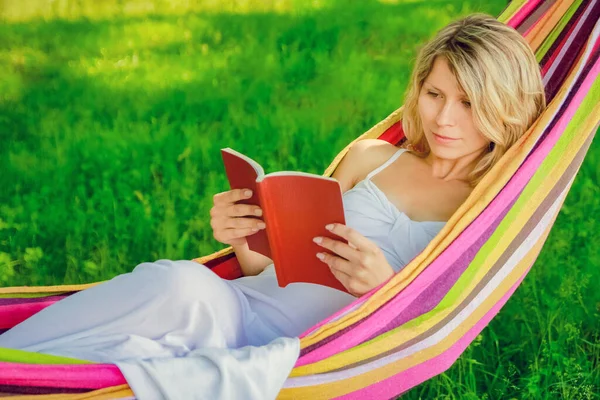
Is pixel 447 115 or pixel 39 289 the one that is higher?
pixel 447 115

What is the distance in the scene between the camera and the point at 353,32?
232 inches

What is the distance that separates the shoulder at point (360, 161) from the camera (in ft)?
8.73

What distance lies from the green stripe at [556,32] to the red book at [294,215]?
3.81 feet

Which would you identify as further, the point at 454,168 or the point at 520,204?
the point at 454,168

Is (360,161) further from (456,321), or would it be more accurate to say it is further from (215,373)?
(215,373)

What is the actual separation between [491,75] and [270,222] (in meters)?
0.75

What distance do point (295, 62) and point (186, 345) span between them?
3.61 meters

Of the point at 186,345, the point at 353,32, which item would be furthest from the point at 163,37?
the point at 186,345

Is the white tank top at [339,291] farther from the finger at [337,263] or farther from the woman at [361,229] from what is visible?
the finger at [337,263]

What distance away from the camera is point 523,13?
2992 millimetres

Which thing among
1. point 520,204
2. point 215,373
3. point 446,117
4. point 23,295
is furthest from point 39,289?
point 520,204

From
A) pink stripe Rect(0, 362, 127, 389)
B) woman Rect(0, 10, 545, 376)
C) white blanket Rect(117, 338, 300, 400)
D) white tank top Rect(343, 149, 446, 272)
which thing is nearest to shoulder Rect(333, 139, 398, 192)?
woman Rect(0, 10, 545, 376)

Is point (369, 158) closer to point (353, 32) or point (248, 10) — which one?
point (353, 32)

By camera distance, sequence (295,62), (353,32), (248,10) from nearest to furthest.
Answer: (295,62) → (353,32) → (248,10)
